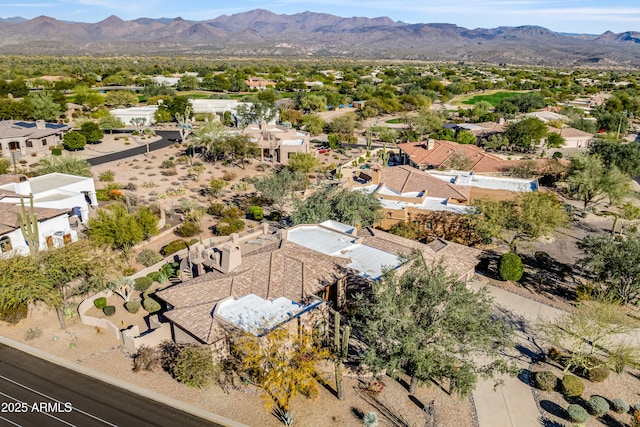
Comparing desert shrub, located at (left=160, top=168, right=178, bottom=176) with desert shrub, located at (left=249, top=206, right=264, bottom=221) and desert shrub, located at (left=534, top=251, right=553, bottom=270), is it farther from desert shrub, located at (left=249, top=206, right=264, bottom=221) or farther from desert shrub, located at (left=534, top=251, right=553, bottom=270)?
desert shrub, located at (left=534, top=251, right=553, bottom=270)

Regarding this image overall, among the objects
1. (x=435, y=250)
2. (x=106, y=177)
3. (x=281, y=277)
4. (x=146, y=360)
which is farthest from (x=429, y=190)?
(x=106, y=177)

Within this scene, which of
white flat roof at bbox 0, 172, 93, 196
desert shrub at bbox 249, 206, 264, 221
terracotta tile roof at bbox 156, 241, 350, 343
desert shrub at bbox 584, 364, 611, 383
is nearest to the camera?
desert shrub at bbox 584, 364, 611, 383

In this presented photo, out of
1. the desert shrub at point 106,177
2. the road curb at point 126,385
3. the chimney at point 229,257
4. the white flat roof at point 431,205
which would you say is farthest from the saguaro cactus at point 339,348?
the desert shrub at point 106,177

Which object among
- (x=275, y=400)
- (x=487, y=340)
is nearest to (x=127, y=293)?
(x=275, y=400)

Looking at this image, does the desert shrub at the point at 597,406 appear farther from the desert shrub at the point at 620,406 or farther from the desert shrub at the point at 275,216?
the desert shrub at the point at 275,216

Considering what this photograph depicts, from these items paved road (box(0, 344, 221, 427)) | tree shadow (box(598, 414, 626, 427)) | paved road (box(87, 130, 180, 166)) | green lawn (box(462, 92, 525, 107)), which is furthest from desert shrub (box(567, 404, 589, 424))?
green lawn (box(462, 92, 525, 107))

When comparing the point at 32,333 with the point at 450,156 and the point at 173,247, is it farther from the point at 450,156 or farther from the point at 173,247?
the point at 450,156

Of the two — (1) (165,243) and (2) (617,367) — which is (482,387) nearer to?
(2) (617,367)
